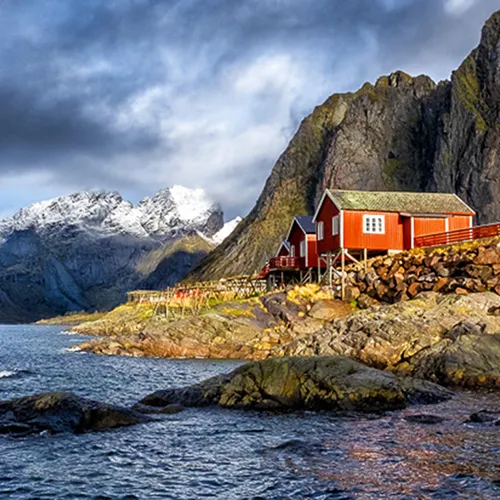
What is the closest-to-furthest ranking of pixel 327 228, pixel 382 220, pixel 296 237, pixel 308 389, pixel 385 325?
pixel 308 389, pixel 385 325, pixel 382 220, pixel 327 228, pixel 296 237

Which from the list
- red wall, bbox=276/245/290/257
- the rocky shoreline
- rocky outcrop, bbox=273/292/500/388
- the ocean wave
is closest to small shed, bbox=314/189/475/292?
the rocky shoreline

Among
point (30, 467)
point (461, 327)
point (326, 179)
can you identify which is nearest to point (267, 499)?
point (30, 467)

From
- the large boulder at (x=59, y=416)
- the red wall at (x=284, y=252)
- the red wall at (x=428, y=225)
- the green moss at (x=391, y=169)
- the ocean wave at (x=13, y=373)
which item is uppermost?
the green moss at (x=391, y=169)

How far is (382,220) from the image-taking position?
55688 mm

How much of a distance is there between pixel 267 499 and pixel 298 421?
26.1 ft

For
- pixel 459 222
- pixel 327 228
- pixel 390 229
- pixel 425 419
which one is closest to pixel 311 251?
pixel 327 228

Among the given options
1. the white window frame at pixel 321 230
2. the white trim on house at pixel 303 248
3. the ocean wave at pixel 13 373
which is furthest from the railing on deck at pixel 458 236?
the ocean wave at pixel 13 373

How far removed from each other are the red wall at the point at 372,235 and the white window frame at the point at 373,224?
0.28 metres

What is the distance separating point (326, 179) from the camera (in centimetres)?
15700

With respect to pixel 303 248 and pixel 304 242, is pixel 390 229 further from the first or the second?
pixel 303 248

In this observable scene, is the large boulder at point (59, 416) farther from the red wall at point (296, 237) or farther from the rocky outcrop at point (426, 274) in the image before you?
the red wall at point (296, 237)

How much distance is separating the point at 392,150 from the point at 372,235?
104379mm

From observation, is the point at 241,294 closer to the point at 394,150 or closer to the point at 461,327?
the point at 461,327

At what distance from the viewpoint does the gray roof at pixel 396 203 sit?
55.7 meters
